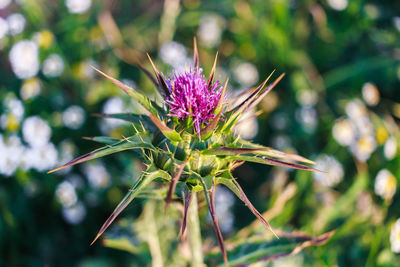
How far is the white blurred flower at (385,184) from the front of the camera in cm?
242

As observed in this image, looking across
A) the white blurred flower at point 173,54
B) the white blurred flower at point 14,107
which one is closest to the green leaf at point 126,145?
the white blurred flower at point 14,107

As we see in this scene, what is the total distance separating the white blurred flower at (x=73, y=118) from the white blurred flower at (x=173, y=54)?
840 millimetres

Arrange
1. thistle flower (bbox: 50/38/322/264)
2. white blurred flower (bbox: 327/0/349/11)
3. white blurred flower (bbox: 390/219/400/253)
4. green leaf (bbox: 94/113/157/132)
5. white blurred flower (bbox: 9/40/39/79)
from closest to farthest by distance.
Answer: thistle flower (bbox: 50/38/322/264) → green leaf (bbox: 94/113/157/132) → white blurred flower (bbox: 390/219/400/253) → white blurred flower (bbox: 9/40/39/79) → white blurred flower (bbox: 327/0/349/11)

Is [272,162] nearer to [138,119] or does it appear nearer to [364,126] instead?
[138,119]

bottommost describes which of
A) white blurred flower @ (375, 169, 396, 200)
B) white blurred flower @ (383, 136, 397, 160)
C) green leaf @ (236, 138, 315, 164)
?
white blurred flower @ (375, 169, 396, 200)

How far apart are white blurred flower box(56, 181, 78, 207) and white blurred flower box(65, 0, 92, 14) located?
161 centimetres

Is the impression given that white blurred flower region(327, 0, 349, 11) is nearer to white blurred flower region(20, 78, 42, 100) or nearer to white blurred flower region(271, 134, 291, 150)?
white blurred flower region(271, 134, 291, 150)

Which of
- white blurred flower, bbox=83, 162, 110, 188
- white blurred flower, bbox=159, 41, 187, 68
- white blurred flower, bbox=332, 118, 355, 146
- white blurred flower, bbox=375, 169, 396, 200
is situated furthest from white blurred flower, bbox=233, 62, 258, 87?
white blurred flower, bbox=83, 162, 110, 188

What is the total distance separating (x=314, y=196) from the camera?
2.58 meters

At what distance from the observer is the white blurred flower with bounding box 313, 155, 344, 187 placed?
256 centimetres

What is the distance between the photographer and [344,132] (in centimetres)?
269

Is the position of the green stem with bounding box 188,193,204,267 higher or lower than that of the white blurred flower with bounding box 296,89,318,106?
lower

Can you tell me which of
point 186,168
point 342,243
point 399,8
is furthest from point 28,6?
point 399,8

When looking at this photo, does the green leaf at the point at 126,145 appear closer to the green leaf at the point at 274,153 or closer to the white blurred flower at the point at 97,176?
the green leaf at the point at 274,153
